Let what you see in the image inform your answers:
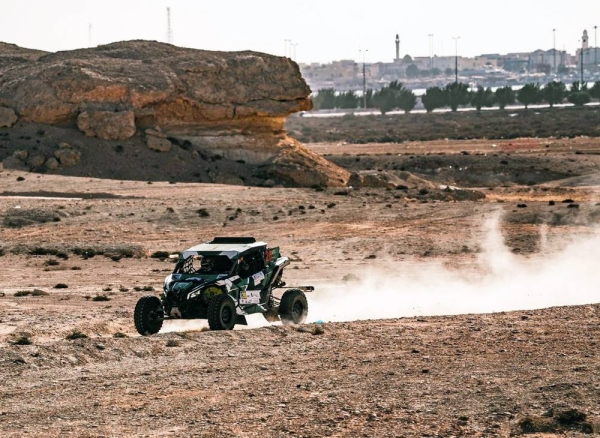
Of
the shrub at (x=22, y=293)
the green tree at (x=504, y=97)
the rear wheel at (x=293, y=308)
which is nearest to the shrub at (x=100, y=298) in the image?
the shrub at (x=22, y=293)

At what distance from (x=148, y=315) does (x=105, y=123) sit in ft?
139

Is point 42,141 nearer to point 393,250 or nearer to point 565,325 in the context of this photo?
point 393,250

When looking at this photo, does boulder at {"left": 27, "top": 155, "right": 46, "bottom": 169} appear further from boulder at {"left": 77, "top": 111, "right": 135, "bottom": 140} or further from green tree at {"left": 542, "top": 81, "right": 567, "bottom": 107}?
green tree at {"left": 542, "top": 81, "right": 567, "bottom": 107}

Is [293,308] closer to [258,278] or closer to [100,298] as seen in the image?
[258,278]

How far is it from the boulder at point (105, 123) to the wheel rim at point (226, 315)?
42.4 meters

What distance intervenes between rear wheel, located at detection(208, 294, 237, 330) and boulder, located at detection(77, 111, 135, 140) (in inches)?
1667

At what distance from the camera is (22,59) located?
72250 millimetres

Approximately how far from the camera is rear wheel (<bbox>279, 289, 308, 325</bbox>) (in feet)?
80.5

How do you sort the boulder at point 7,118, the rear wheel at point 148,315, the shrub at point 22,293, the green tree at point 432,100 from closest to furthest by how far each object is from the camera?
the rear wheel at point 148,315 < the shrub at point 22,293 < the boulder at point 7,118 < the green tree at point 432,100

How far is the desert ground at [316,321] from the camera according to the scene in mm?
16609

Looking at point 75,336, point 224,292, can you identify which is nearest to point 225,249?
point 224,292

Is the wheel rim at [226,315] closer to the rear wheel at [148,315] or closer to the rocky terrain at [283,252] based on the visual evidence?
the rocky terrain at [283,252]

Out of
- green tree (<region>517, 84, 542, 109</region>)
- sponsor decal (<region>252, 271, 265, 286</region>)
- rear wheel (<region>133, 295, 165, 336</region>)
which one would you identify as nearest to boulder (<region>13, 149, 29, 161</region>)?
sponsor decal (<region>252, 271, 265, 286</region>)

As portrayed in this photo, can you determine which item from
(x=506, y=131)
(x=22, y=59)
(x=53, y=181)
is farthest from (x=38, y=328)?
(x=506, y=131)
